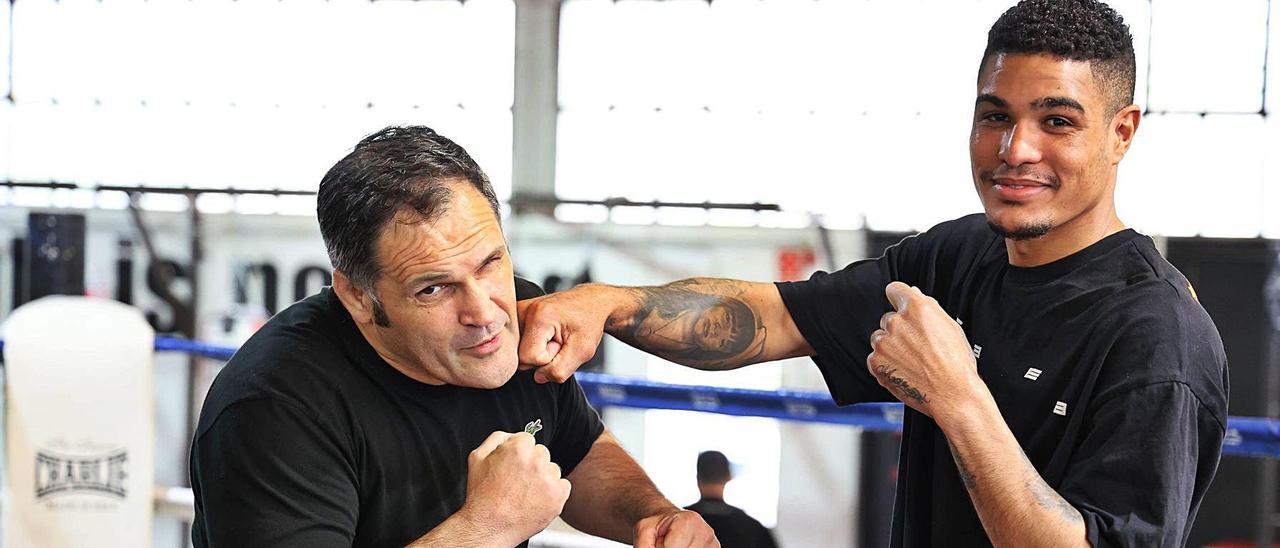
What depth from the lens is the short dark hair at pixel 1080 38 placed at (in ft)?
5.99

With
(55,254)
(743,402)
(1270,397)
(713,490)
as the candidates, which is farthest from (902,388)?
(55,254)

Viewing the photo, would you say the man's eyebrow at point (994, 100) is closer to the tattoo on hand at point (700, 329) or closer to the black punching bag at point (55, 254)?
the tattoo on hand at point (700, 329)

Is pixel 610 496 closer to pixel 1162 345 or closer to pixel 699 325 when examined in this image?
pixel 699 325

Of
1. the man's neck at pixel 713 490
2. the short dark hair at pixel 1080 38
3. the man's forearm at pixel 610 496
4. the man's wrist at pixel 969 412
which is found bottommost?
the man's neck at pixel 713 490

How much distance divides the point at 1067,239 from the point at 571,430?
0.95 m

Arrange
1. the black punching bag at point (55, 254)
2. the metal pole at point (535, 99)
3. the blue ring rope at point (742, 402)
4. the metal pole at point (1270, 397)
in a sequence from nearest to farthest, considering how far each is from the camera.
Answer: the blue ring rope at point (742, 402) < the metal pole at point (1270, 397) < the black punching bag at point (55, 254) < the metal pole at point (535, 99)

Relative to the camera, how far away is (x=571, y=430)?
233 cm

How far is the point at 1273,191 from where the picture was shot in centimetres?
661

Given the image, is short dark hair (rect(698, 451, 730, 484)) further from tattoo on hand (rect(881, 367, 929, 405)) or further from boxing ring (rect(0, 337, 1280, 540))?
tattoo on hand (rect(881, 367, 929, 405))

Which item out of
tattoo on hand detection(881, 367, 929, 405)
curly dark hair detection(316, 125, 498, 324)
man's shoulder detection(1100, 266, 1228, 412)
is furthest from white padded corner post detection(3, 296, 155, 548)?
man's shoulder detection(1100, 266, 1228, 412)

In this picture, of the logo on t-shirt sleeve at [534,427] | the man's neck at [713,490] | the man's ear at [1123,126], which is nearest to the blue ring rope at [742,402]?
the man's neck at [713,490]

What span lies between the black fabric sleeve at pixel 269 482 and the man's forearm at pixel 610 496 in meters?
0.55

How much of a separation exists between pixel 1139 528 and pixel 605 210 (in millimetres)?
5750

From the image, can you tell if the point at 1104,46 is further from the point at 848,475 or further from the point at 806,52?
the point at 806,52
